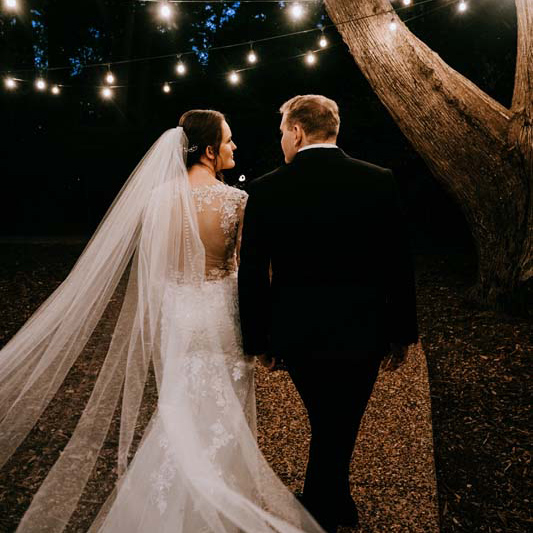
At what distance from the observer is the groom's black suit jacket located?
6.77ft

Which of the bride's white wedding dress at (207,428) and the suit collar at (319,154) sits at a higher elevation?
the suit collar at (319,154)

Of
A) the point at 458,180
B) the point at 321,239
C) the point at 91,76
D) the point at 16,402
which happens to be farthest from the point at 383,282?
the point at 91,76

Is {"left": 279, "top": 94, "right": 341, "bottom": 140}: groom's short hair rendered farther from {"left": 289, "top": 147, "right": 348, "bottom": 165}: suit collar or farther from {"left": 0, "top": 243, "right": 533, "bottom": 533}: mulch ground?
{"left": 0, "top": 243, "right": 533, "bottom": 533}: mulch ground

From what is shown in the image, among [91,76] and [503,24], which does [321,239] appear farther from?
[91,76]

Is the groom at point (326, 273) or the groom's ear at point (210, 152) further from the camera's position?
the groom's ear at point (210, 152)

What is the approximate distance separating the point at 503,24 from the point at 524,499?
9.79 meters

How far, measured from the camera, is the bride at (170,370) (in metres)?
2.30

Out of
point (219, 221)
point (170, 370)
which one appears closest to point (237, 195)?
point (219, 221)

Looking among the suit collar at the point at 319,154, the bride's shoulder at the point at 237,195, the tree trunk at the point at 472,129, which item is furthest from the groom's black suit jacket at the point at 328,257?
the tree trunk at the point at 472,129

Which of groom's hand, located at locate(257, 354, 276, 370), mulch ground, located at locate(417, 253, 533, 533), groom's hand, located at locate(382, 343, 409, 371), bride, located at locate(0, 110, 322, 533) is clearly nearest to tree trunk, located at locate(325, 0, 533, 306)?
A: mulch ground, located at locate(417, 253, 533, 533)

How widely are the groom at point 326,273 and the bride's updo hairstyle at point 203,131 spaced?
1.77 feet

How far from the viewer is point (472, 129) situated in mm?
5035

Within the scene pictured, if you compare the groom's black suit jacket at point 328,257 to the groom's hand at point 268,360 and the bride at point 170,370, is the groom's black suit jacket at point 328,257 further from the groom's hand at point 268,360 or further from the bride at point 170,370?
the bride at point 170,370

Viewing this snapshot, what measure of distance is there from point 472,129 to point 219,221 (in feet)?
12.5
